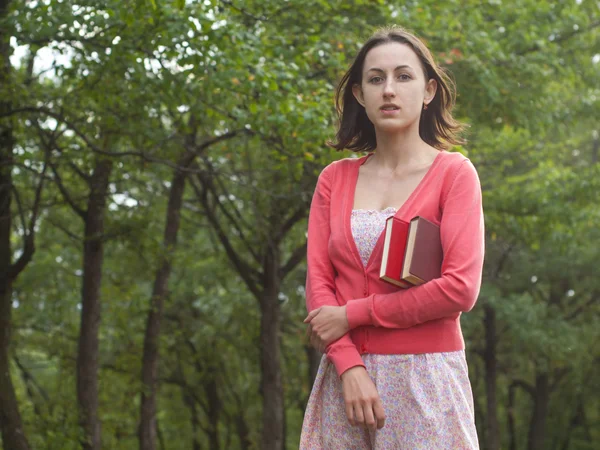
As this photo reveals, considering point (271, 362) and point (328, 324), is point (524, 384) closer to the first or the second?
point (271, 362)

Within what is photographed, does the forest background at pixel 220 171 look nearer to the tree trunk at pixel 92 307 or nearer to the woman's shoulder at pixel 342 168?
the tree trunk at pixel 92 307

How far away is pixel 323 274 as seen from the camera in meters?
2.69

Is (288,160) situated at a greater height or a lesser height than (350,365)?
greater

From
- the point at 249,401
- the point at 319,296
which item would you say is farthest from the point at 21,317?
the point at 319,296

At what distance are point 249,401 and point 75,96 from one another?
58.7 feet

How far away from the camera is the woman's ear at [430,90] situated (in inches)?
111

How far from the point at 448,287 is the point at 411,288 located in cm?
11

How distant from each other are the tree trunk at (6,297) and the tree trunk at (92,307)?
127 cm

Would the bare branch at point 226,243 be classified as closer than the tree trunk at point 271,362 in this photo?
Yes

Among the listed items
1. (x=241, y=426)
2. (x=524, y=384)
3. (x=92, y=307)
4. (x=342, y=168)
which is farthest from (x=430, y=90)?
(x=241, y=426)

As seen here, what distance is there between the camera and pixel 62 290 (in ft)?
51.6

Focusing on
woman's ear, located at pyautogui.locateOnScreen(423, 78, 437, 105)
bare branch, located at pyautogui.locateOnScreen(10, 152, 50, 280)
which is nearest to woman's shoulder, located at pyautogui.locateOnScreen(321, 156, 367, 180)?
woman's ear, located at pyautogui.locateOnScreen(423, 78, 437, 105)

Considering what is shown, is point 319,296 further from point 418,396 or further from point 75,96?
point 75,96

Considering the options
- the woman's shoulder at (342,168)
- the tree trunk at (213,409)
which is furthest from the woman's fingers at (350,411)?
the tree trunk at (213,409)
